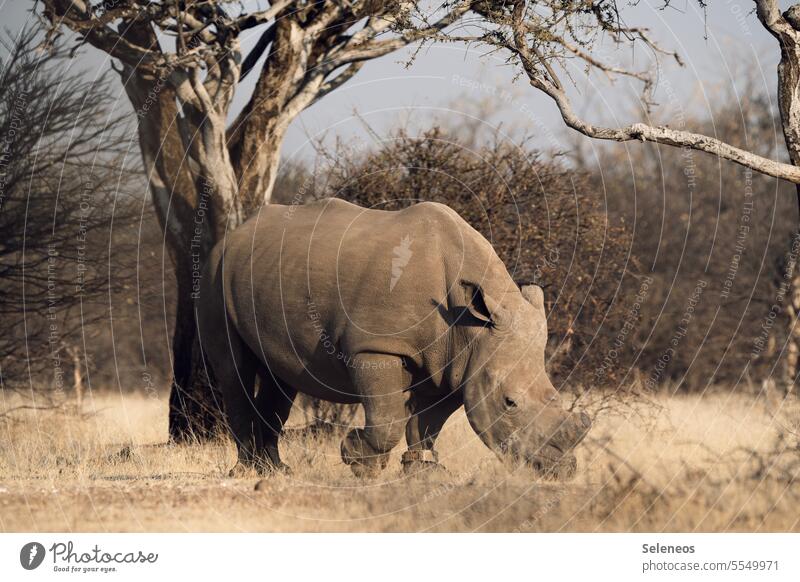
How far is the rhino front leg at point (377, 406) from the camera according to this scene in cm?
1045

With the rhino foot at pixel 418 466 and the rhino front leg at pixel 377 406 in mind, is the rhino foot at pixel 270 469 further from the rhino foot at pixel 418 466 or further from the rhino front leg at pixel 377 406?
the rhino foot at pixel 418 466

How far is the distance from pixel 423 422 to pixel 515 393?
1205mm

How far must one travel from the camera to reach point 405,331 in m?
10.5

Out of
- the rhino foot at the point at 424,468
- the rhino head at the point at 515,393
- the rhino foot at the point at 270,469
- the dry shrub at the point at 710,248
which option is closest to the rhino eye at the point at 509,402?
the rhino head at the point at 515,393

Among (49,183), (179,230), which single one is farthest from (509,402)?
(49,183)

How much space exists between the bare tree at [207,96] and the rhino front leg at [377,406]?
396 cm

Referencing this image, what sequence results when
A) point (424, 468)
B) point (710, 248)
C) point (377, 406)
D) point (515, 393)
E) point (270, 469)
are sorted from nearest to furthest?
point (515, 393), point (377, 406), point (424, 468), point (270, 469), point (710, 248)

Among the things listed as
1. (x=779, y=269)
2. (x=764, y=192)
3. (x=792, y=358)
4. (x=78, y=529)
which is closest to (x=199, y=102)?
(x=78, y=529)

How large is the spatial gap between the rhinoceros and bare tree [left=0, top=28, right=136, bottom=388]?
549 centimetres

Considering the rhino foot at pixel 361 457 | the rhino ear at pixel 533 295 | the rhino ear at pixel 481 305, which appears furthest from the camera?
the rhino ear at pixel 533 295

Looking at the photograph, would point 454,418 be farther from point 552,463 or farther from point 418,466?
point 552,463

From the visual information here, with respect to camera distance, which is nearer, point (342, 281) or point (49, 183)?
point (342, 281)

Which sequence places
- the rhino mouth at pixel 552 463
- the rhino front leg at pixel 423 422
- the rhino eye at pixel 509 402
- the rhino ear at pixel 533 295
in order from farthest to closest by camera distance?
1. the rhino front leg at pixel 423 422
2. the rhino ear at pixel 533 295
3. the rhino eye at pixel 509 402
4. the rhino mouth at pixel 552 463

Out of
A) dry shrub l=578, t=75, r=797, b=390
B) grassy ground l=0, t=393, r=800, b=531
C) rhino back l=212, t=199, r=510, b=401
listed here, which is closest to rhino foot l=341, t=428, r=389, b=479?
grassy ground l=0, t=393, r=800, b=531
